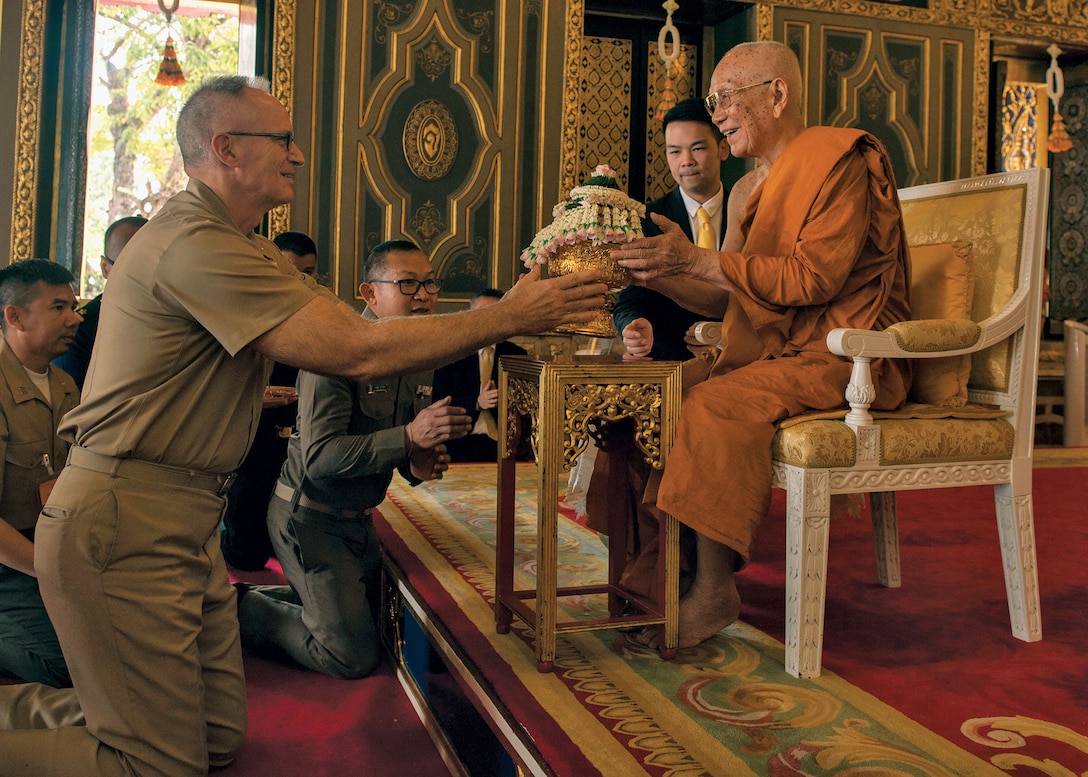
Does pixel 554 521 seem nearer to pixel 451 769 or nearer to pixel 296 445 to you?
pixel 451 769

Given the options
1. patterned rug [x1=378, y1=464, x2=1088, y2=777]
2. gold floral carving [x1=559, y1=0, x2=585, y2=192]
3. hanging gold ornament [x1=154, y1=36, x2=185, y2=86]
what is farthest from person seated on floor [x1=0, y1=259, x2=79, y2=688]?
gold floral carving [x1=559, y1=0, x2=585, y2=192]

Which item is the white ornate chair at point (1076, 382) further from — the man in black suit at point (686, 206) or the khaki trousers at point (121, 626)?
the khaki trousers at point (121, 626)

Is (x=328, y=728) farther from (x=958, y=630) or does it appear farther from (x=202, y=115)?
(x=958, y=630)

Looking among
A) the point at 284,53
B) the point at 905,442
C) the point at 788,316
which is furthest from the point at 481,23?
the point at 905,442

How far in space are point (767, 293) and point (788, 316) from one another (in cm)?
13

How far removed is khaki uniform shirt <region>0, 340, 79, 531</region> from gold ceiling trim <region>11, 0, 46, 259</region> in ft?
10.9

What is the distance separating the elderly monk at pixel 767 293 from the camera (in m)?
2.00

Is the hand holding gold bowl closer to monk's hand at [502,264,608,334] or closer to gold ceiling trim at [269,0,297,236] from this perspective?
monk's hand at [502,264,608,334]

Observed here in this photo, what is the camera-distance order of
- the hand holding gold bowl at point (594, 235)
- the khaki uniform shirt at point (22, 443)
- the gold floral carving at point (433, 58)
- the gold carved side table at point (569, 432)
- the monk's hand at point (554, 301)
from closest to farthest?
the monk's hand at point (554, 301) → the gold carved side table at point (569, 432) → the hand holding gold bowl at point (594, 235) → the khaki uniform shirt at point (22, 443) → the gold floral carving at point (433, 58)

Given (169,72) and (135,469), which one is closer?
(135,469)

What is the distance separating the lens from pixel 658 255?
2035mm

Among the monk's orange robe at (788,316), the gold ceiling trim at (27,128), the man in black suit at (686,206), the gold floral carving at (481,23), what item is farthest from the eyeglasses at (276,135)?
the gold floral carving at (481,23)

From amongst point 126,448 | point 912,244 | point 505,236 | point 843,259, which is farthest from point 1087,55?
point 126,448

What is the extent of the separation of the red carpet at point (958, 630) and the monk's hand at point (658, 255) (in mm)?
913
